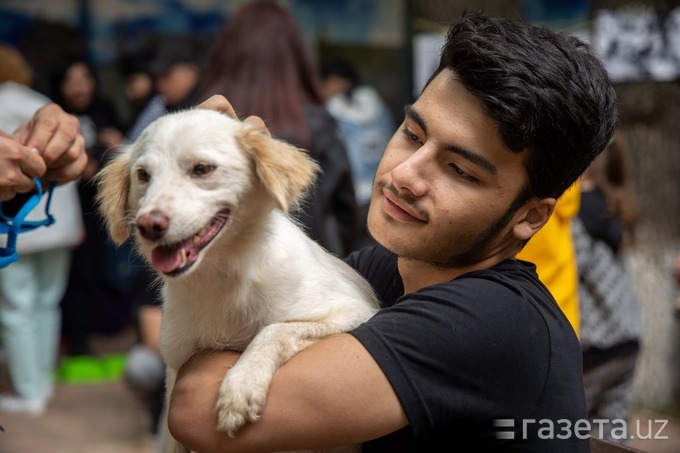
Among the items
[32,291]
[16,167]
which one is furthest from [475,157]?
[32,291]

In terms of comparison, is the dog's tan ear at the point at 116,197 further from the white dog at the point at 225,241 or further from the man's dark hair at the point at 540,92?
the man's dark hair at the point at 540,92

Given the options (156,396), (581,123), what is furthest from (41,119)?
(156,396)

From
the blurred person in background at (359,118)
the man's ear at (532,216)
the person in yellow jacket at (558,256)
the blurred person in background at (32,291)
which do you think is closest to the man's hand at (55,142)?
the man's ear at (532,216)

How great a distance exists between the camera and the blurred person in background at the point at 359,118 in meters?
5.31

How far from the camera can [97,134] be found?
6.38 meters

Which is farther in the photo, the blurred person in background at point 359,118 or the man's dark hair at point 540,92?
the blurred person in background at point 359,118

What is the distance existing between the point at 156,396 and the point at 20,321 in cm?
152

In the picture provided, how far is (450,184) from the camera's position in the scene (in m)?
1.61

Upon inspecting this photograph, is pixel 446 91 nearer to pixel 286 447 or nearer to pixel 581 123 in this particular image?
pixel 581 123

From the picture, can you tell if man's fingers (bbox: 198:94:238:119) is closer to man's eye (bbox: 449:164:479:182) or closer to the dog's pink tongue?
the dog's pink tongue

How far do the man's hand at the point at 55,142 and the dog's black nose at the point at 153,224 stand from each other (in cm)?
48

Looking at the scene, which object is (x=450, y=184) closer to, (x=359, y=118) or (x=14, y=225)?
(x=14, y=225)

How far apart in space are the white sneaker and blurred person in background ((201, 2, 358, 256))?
3.02 meters

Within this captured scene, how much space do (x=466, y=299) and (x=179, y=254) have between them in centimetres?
56
